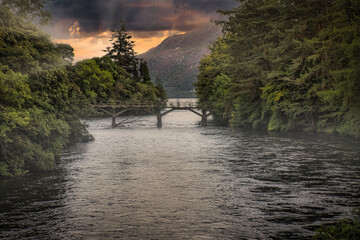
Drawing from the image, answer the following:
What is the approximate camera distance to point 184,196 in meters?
19.1

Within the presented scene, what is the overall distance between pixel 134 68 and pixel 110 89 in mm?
22933

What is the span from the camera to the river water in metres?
14.5

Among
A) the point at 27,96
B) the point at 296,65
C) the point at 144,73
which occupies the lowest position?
the point at 27,96

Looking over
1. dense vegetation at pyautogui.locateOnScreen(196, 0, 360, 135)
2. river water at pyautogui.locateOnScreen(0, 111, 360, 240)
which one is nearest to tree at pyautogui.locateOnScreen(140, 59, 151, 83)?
dense vegetation at pyautogui.locateOnScreen(196, 0, 360, 135)

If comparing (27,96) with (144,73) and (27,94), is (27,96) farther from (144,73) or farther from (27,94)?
(144,73)

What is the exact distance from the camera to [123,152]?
118 ft

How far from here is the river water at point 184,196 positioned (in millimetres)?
14461

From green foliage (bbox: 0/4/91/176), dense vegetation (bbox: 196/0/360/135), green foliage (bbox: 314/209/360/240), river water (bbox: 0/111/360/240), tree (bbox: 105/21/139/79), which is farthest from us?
tree (bbox: 105/21/139/79)

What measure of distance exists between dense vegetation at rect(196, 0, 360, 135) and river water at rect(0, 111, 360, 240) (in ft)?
33.1

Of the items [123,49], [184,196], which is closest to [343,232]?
[184,196]

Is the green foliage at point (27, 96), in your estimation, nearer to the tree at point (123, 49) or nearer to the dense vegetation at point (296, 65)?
the dense vegetation at point (296, 65)

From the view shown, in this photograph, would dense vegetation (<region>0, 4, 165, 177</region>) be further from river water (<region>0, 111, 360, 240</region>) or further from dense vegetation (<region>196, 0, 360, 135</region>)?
dense vegetation (<region>196, 0, 360, 135</region>)

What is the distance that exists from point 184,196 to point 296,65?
32.0m

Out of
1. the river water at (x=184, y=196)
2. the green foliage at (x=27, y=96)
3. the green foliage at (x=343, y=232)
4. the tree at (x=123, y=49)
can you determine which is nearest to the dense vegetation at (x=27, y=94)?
the green foliage at (x=27, y=96)
